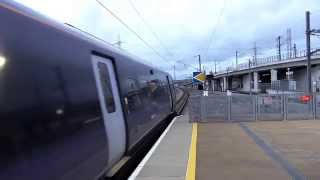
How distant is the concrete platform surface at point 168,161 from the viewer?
10.0 m

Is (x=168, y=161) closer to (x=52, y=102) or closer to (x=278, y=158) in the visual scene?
(x=278, y=158)

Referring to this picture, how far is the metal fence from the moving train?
15.6 m

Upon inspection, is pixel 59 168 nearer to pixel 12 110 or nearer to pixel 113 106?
pixel 12 110

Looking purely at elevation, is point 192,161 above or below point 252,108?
below

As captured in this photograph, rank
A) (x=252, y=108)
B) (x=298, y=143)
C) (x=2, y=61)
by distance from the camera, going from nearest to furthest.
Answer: (x=2, y=61) < (x=298, y=143) < (x=252, y=108)

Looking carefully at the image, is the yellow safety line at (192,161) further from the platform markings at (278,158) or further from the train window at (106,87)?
the train window at (106,87)

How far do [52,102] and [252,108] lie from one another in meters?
20.3

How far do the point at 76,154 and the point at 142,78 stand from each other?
9352 millimetres

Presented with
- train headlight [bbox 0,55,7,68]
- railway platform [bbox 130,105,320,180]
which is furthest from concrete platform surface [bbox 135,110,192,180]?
train headlight [bbox 0,55,7,68]

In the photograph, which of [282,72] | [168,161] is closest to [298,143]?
[168,161]

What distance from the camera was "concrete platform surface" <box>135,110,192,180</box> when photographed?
32.9 feet

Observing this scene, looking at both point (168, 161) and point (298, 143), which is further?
point (298, 143)

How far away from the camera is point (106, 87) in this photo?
9289 mm

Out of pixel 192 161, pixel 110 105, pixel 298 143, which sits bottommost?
pixel 298 143
